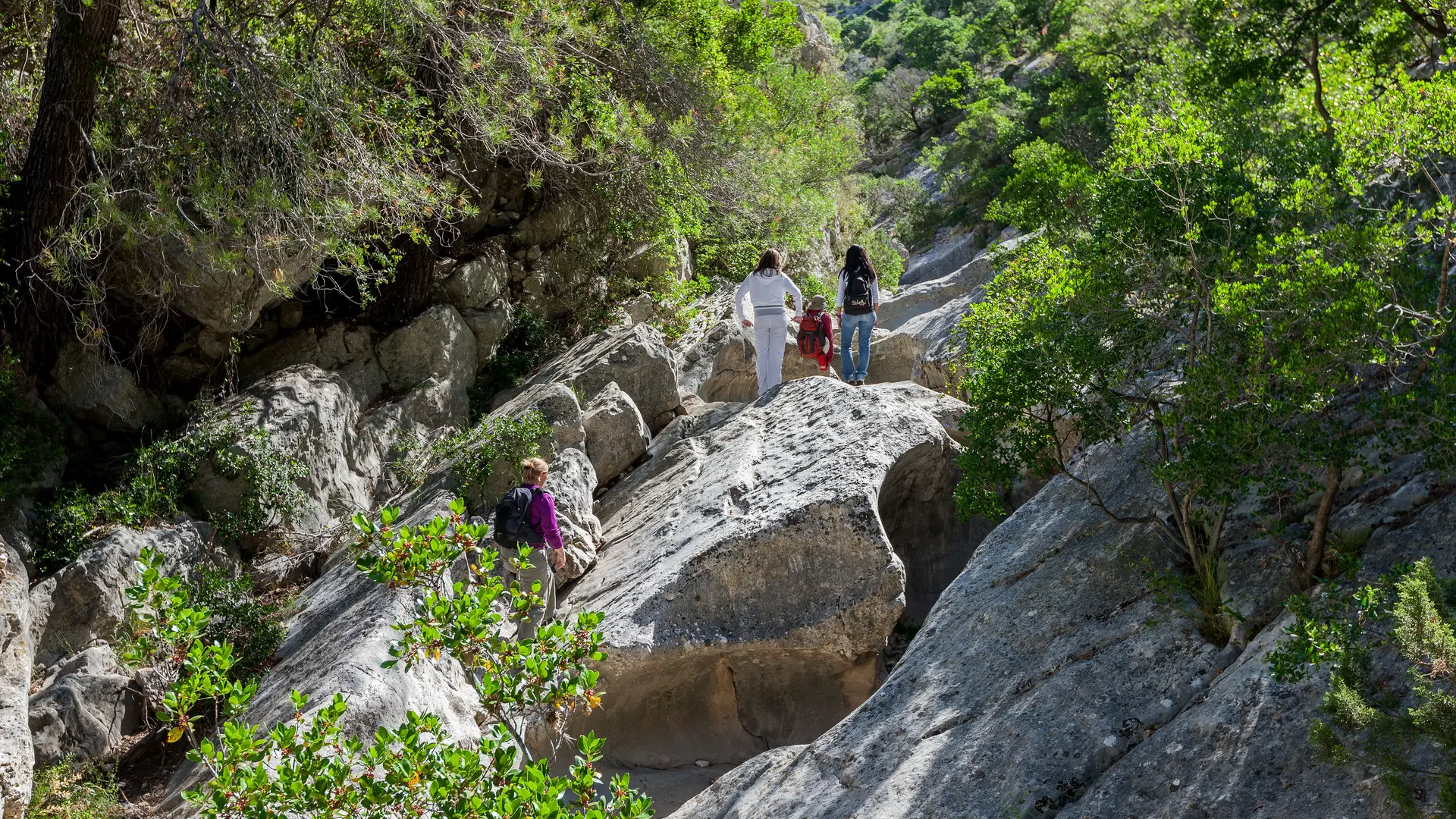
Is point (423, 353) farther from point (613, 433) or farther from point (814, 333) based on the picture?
point (814, 333)

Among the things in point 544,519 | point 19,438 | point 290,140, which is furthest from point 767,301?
point 19,438

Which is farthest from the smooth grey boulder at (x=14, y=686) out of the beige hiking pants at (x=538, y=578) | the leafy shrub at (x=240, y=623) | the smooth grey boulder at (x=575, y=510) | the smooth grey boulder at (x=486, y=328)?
the smooth grey boulder at (x=486, y=328)

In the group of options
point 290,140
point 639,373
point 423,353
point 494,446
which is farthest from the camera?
point 423,353

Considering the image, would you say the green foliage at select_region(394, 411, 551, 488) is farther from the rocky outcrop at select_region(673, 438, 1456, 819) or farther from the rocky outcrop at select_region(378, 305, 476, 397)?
the rocky outcrop at select_region(673, 438, 1456, 819)

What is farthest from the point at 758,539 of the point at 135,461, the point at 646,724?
the point at 135,461

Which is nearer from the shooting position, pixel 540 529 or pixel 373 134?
pixel 540 529

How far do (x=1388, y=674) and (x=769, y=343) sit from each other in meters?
8.14

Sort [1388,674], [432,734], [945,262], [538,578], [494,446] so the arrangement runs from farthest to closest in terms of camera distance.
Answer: [945,262], [494,446], [538,578], [432,734], [1388,674]

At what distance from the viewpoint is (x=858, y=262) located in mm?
12258

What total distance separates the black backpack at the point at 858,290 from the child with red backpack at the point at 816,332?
1.46 ft

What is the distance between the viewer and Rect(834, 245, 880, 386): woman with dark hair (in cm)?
1232

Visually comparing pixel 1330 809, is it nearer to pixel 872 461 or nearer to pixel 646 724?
pixel 872 461

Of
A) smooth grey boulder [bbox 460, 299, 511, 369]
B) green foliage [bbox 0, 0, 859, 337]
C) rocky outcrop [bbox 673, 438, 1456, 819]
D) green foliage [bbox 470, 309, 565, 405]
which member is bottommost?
rocky outcrop [bbox 673, 438, 1456, 819]

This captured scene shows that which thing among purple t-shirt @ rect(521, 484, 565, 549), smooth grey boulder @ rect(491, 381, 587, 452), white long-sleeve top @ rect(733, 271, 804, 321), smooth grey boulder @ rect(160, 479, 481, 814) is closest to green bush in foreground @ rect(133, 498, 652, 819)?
smooth grey boulder @ rect(160, 479, 481, 814)
